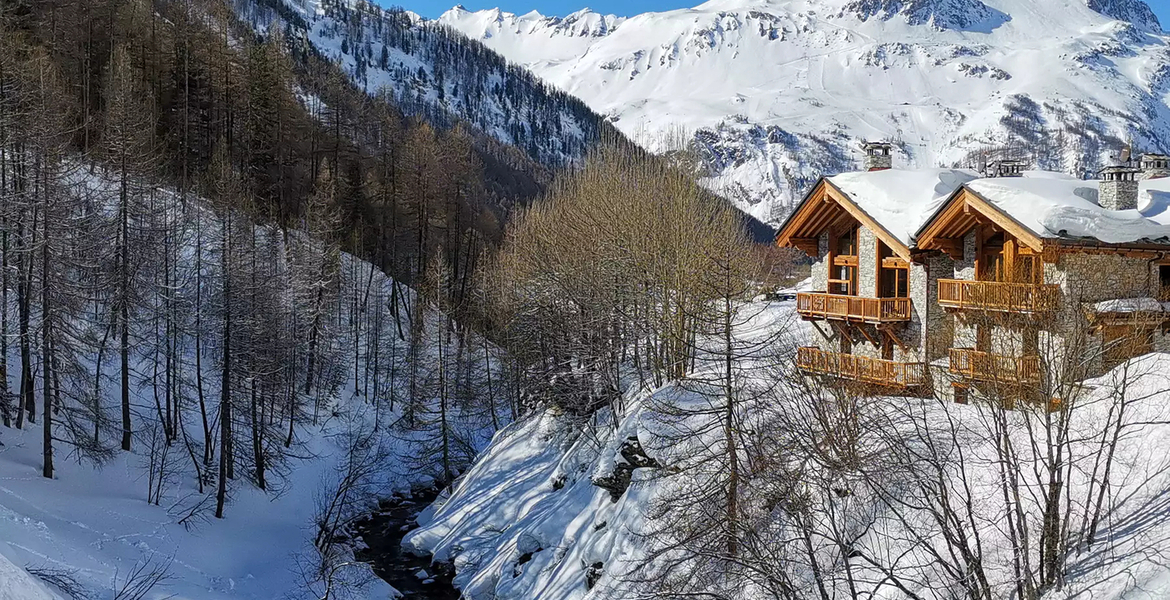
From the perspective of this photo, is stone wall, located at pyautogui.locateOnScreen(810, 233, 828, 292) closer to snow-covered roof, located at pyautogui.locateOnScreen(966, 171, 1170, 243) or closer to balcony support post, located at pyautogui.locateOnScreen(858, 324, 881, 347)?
balcony support post, located at pyautogui.locateOnScreen(858, 324, 881, 347)

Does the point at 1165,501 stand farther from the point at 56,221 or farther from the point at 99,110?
the point at 99,110

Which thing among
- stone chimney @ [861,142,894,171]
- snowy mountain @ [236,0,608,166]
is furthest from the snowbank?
snowy mountain @ [236,0,608,166]

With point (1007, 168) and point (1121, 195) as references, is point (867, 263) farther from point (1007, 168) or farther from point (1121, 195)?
point (1121, 195)

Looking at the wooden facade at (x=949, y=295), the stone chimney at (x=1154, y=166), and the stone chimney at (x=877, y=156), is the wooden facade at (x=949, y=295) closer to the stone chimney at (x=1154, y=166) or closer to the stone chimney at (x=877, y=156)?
the stone chimney at (x=877, y=156)

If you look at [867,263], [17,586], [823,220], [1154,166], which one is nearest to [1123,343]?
[867,263]

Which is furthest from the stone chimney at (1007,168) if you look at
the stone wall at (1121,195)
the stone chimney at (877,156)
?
the stone wall at (1121,195)

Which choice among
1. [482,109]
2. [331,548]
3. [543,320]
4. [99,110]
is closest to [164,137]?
[99,110]

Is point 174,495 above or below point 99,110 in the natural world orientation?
below
